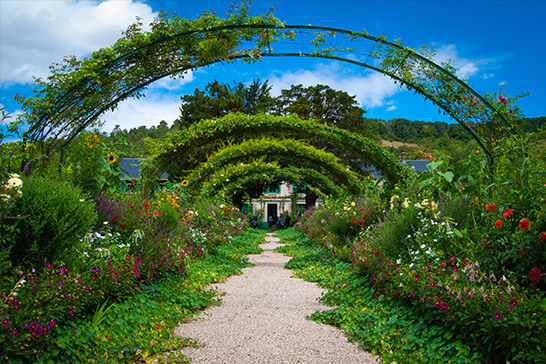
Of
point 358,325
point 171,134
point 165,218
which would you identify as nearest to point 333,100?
point 171,134

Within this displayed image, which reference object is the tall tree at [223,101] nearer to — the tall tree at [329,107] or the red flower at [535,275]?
the tall tree at [329,107]

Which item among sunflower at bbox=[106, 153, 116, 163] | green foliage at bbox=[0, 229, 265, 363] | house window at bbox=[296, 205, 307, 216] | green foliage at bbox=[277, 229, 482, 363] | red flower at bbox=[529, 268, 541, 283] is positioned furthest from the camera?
house window at bbox=[296, 205, 307, 216]

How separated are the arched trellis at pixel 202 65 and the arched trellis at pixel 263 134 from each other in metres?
1.63

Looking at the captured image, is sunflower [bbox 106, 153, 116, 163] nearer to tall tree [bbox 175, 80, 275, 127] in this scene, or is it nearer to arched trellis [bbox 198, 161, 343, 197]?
arched trellis [bbox 198, 161, 343, 197]

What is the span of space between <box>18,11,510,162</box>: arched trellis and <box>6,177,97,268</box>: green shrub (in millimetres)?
2671

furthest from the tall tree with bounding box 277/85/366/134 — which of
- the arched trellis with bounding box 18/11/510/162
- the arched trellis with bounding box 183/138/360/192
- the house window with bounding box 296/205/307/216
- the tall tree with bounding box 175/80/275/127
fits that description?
the arched trellis with bounding box 18/11/510/162

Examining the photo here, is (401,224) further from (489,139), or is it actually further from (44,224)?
(44,224)

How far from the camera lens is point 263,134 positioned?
819 centimetres

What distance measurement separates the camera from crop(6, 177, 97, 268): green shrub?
2.80 metres

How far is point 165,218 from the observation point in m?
5.69

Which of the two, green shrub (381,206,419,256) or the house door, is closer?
green shrub (381,206,419,256)

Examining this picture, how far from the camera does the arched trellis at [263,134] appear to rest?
7578 millimetres

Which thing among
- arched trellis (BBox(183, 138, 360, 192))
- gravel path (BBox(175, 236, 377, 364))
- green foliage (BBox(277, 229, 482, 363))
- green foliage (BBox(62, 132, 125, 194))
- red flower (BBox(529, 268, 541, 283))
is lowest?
gravel path (BBox(175, 236, 377, 364))

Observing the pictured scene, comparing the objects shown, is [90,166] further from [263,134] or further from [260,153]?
[260,153]
